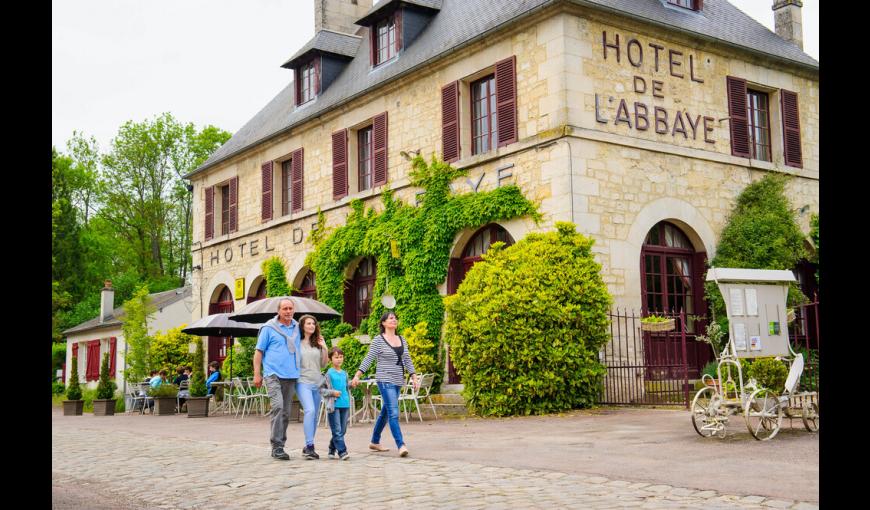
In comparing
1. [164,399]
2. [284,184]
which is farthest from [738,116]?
[164,399]

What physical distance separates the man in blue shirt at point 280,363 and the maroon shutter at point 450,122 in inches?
332

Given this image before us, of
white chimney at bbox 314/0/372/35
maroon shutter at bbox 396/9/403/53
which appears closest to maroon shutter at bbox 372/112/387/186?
→ maroon shutter at bbox 396/9/403/53

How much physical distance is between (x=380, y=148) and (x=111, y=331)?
1886 centimetres

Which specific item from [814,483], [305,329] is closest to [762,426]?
[814,483]

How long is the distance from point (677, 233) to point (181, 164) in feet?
106

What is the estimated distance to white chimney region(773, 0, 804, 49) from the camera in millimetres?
20109

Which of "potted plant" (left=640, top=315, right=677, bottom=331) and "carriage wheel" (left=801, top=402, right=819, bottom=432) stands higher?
"potted plant" (left=640, top=315, right=677, bottom=331)

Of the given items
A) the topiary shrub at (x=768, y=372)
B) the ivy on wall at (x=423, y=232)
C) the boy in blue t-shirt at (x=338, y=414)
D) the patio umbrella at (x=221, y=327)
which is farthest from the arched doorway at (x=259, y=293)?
the topiary shrub at (x=768, y=372)

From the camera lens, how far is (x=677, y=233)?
1667 centimetres

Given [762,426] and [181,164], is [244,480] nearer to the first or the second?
[762,426]

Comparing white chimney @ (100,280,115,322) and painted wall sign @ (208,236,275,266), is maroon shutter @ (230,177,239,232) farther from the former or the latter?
white chimney @ (100,280,115,322)

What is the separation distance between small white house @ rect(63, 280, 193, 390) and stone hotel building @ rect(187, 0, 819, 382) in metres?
13.9

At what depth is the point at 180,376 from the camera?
24641mm

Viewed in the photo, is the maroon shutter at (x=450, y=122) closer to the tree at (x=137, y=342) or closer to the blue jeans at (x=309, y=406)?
the blue jeans at (x=309, y=406)
